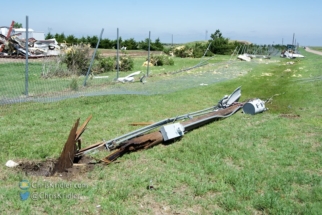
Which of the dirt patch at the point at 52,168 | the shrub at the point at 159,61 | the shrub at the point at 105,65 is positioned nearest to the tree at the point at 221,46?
the shrub at the point at 159,61

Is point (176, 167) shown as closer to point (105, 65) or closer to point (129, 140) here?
point (129, 140)

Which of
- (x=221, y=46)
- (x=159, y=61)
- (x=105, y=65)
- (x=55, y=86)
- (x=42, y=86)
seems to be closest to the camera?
(x=55, y=86)

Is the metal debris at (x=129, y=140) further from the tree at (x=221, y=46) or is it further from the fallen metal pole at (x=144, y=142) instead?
the tree at (x=221, y=46)

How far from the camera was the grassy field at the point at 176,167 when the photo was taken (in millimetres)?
3883

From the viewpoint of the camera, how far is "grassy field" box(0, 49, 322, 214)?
3.88 meters

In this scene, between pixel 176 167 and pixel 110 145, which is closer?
pixel 176 167

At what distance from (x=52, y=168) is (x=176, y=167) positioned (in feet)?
5.67

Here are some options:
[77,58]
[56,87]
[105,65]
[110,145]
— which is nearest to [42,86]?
[56,87]

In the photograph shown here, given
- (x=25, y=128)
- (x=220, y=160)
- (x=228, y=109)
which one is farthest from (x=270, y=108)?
(x=25, y=128)

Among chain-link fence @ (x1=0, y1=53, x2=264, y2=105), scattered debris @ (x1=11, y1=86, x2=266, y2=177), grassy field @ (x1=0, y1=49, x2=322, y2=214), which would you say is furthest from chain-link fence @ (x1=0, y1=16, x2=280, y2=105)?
scattered debris @ (x1=11, y1=86, x2=266, y2=177)

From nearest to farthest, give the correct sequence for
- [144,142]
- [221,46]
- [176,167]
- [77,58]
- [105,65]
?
[176,167] < [144,142] < [77,58] < [105,65] < [221,46]

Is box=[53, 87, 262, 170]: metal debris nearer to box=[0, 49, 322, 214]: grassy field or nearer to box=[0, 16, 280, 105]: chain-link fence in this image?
box=[0, 49, 322, 214]: grassy field

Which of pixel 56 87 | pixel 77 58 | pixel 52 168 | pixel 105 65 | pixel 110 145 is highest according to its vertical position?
pixel 77 58

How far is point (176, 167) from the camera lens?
5.02 meters
